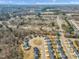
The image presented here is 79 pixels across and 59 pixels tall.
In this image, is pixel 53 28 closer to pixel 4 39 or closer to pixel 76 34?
pixel 76 34

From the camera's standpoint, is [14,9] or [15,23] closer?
[15,23]

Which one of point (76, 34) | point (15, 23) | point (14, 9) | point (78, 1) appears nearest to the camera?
point (76, 34)

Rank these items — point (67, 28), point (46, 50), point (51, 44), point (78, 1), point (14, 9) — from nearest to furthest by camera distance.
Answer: point (46, 50) → point (51, 44) → point (67, 28) → point (14, 9) → point (78, 1)

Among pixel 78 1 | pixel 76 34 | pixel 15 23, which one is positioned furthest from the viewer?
pixel 78 1

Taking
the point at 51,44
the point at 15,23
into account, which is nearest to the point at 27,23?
the point at 15,23

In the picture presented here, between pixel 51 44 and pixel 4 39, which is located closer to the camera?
pixel 51 44

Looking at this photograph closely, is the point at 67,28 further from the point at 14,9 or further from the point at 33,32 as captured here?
the point at 14,9

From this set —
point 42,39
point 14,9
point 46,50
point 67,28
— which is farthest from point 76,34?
point 14,9

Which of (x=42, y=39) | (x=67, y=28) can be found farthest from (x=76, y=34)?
(x=42, y=39)

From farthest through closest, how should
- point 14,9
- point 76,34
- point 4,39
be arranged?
point 14,9 → point 76,34 → point 4,39
